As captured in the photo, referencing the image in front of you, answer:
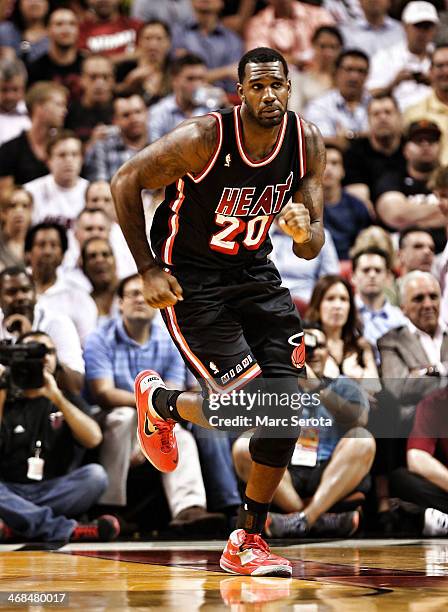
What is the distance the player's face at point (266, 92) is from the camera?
4113mm

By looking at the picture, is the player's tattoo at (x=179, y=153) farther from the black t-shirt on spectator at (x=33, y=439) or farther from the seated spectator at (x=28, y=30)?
the seated spectator at (x=28, y=30)

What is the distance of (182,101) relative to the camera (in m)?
9.33

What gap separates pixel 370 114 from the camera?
8922mm

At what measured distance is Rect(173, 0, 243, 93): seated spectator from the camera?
1012cm

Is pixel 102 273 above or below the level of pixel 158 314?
above

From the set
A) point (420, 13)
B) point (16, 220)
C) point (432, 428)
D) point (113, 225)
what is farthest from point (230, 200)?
point (420, 13)

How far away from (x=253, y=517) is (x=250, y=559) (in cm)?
21

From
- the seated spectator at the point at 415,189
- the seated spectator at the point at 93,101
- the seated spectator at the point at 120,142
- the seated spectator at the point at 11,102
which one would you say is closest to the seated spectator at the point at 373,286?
the seated spectator at the point at 415,189

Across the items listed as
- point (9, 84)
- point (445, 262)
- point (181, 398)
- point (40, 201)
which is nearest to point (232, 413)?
point (181, 398)

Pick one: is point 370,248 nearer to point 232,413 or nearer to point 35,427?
point 35,427

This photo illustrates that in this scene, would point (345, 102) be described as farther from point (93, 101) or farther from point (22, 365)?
point (22, 365)

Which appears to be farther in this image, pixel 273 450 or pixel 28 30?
pixel 28 30

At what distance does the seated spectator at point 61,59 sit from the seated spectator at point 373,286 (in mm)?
3591

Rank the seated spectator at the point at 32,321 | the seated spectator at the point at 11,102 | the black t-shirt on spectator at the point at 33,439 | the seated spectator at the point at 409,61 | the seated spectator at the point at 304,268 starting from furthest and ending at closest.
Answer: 1. the seated spectator at the point at 409,61
2. the seated spectator at the point at 11,102
3. the seated spectator at the point at 304,268
4. the seated spectator at the point at 32,321
5. the black t-shirt on spectator at the point at 33,439
